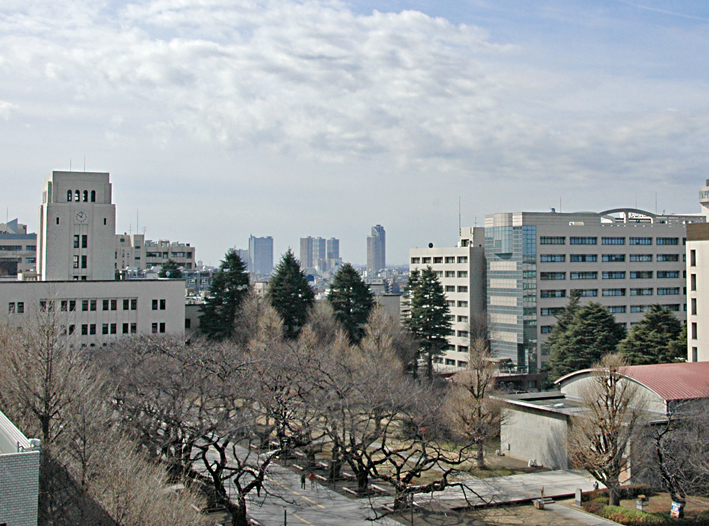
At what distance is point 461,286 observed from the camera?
81438 mm

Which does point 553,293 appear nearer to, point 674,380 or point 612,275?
point 612,275

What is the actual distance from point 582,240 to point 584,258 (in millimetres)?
1967

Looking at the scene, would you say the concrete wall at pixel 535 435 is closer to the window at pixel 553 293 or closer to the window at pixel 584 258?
the window at pixel 553 293

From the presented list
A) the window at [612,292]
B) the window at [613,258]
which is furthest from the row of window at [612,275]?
the window at [612,292]

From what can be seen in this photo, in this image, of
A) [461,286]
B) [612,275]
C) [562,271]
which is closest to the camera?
[562,271]

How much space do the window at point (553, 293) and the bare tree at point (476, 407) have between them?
1455 inches

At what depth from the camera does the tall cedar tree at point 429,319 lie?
210 ft

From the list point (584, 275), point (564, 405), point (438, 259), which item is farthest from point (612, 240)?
point (564, 405)

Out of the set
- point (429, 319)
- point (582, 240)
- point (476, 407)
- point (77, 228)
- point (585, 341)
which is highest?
point (77, 228)

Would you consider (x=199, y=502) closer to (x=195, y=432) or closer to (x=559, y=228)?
(x=195, y=432)

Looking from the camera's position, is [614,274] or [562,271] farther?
[614,274]

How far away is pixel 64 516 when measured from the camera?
18109mm

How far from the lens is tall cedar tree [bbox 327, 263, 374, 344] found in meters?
63.2

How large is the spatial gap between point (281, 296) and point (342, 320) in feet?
19.0
